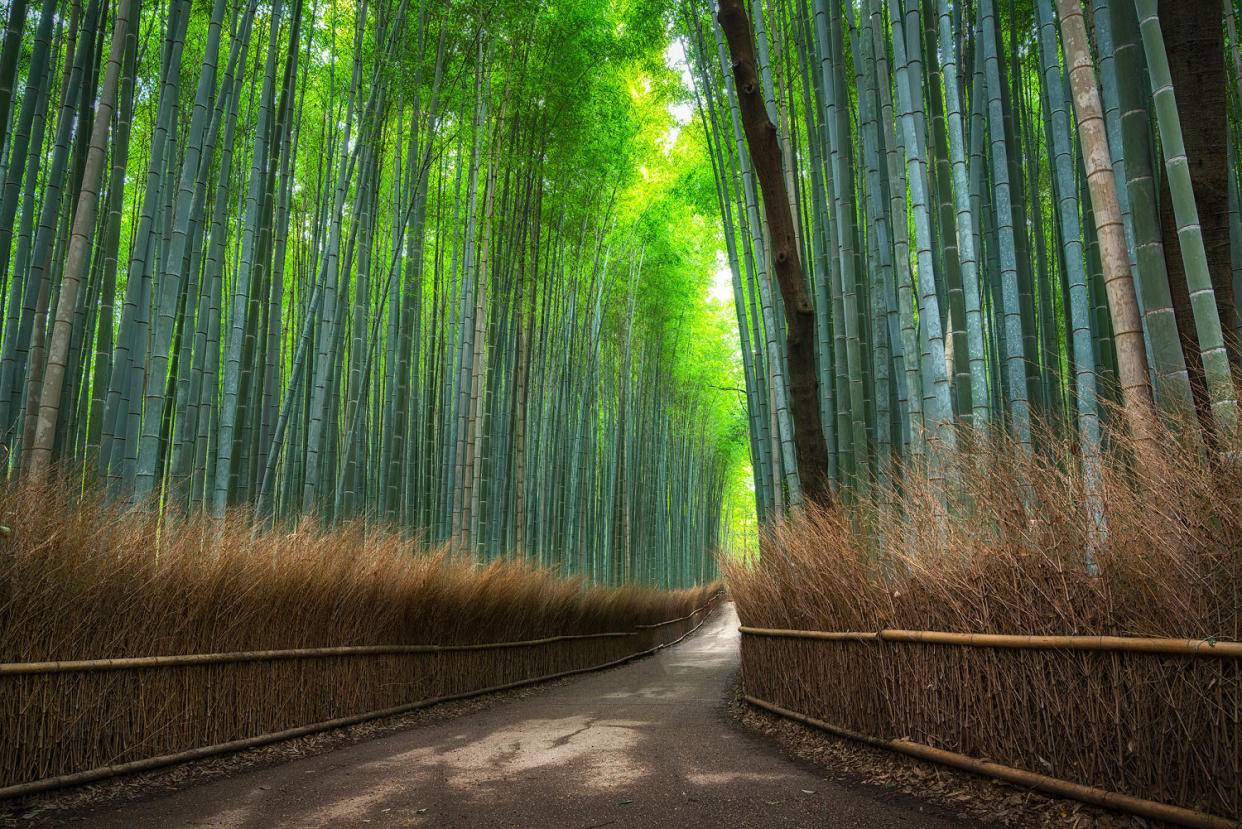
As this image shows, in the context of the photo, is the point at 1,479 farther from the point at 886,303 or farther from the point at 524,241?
the point at 524,241

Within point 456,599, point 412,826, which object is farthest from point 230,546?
point 456,599

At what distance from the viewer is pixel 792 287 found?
4.66 meters

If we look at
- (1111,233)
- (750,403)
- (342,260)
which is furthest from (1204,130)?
(342,260)

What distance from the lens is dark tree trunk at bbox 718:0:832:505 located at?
454cm

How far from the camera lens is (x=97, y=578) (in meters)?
2.70

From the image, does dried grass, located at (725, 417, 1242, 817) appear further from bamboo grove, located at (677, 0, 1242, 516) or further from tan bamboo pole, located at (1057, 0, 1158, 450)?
tan bamboo pole, located at (1057, 0, 1158, 450)

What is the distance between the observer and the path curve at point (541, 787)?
7.48ft

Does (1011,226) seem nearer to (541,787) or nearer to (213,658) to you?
(541,787)

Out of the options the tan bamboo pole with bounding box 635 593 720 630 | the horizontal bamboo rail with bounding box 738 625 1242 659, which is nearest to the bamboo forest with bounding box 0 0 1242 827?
the horizontal bamboo rail with bounding box 738 625 1242 659

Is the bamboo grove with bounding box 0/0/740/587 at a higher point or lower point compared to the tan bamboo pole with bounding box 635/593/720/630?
higher

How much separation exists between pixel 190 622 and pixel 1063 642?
3034 mm

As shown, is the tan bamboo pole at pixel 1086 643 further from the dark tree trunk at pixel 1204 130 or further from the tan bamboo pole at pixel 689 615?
the tan bamboo pole at pixel 689 615

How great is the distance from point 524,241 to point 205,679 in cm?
527

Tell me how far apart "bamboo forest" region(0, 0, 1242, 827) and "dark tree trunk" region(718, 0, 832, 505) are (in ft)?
0.08
